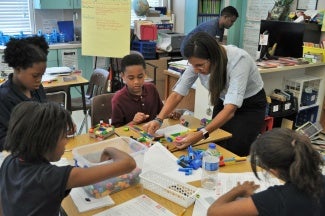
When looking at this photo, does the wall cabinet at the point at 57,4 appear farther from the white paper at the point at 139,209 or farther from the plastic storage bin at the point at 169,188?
the white paper at the point at 139,209

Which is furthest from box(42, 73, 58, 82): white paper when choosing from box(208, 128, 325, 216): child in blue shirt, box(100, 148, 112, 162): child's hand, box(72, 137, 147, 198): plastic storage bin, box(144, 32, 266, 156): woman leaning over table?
box(208, 128, 325, 216): child in blue shirt

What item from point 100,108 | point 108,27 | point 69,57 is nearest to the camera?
point 100,108

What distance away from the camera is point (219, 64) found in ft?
6.50

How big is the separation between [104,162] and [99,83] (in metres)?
2.42

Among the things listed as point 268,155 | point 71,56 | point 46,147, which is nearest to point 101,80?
point 71,56

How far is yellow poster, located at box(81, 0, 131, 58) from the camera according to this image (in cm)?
280

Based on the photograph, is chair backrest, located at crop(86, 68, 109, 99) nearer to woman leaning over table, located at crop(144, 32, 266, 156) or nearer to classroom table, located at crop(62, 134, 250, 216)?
woman leaning over table, located at crop(144, 32, 266, 156)

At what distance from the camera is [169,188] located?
1.40 meters

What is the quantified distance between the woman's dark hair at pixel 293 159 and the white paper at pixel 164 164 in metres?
0.53

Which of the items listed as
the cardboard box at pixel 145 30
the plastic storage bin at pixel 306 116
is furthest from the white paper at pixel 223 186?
the cardboard box at pixel 145 30

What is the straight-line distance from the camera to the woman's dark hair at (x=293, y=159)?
1023 millimetres

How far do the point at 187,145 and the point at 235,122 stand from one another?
544 millimetres

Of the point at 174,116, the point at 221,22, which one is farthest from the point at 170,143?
the point at 221,22

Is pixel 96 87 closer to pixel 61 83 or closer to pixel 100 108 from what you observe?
pixel 61 83
